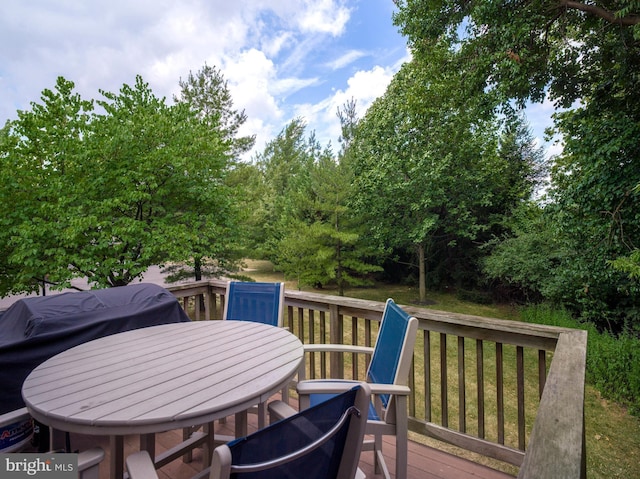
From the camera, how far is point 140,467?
0.94m

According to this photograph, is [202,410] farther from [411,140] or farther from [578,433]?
[411,140]

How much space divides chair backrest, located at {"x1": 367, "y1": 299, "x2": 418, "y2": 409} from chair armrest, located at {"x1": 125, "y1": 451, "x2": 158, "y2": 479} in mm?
987

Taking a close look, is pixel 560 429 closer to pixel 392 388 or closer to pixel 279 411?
pixel 392 388

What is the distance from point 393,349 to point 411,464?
0.85 metres

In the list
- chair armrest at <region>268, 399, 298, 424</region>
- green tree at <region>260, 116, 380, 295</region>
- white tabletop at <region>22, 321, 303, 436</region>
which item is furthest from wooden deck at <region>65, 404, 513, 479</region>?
green tree at <region>260, 116, 380, 295</region>

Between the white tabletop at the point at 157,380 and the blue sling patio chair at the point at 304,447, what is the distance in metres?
0.19

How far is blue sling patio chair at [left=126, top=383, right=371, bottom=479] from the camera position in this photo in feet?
2.18

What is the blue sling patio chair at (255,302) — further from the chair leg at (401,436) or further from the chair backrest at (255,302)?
the chair leg at (401,436)

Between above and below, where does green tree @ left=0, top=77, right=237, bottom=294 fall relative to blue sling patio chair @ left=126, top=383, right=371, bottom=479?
above

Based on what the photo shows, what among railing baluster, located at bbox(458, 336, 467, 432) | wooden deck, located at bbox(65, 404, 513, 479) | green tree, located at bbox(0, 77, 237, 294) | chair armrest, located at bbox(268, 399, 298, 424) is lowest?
wooden deck, located at bbox(65, 404, 513, 479)

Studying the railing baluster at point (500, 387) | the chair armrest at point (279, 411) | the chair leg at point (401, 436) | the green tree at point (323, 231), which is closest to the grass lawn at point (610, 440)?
the railing baluster at point (500, 387)

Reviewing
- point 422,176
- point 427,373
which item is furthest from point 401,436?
point 422,176

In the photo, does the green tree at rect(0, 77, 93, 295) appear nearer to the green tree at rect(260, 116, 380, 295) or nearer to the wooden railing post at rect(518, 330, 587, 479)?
the wooden railing post at rect(518, 330, 587, 479)

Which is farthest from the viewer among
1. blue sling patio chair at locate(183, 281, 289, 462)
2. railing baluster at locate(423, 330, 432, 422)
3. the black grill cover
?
blue sling patio chair at locate(183, 281, 289, 462)
